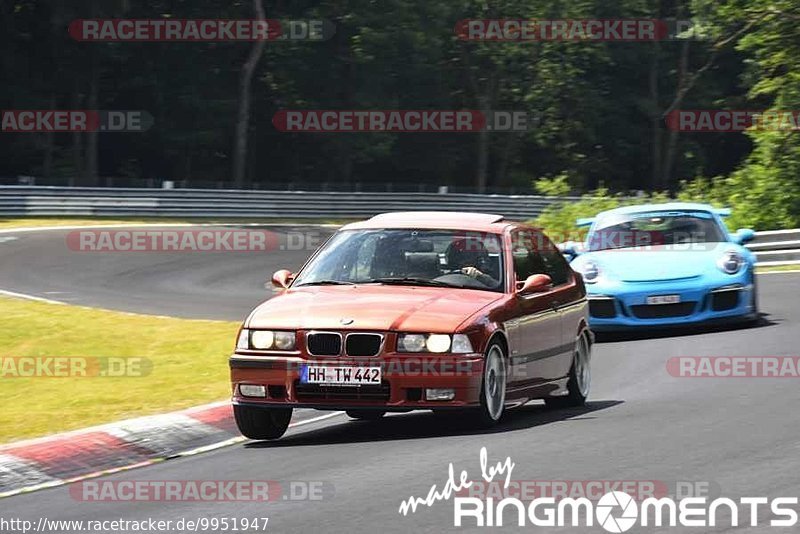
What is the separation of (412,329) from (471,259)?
1321 millimetres

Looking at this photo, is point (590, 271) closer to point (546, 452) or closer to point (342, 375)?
point (342, 375)

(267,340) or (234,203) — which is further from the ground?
(267,340)

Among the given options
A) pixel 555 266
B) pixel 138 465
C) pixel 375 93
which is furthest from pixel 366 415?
pixel 375 93

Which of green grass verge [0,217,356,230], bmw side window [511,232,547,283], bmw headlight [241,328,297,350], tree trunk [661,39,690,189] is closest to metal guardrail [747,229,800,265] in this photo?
bmw side window [511,232,547,283]

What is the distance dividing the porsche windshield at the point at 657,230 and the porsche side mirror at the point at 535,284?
21.8 ft

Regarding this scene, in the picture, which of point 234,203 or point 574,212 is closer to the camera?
point 574,212

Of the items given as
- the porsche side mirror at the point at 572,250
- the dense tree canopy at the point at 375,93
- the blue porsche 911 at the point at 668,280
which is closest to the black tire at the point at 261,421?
the blue porsche 911 at the point at 668,280

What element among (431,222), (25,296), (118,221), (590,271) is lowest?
(118,221)

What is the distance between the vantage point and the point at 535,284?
10320 millimetres

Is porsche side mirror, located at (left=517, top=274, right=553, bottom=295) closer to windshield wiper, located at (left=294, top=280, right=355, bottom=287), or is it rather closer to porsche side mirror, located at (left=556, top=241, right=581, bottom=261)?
windshield wiper, located at (left=294, top=280, right=355, bottom=287)

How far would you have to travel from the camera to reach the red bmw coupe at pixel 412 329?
9352mm

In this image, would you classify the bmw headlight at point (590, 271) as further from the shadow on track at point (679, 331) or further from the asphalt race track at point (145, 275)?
the asphalt race track at point (145, 275)

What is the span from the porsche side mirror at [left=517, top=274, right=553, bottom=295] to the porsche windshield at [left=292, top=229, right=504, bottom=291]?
0.16 metres

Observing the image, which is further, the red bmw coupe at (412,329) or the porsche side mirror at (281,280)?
the porsche side mirror at (281,280)
